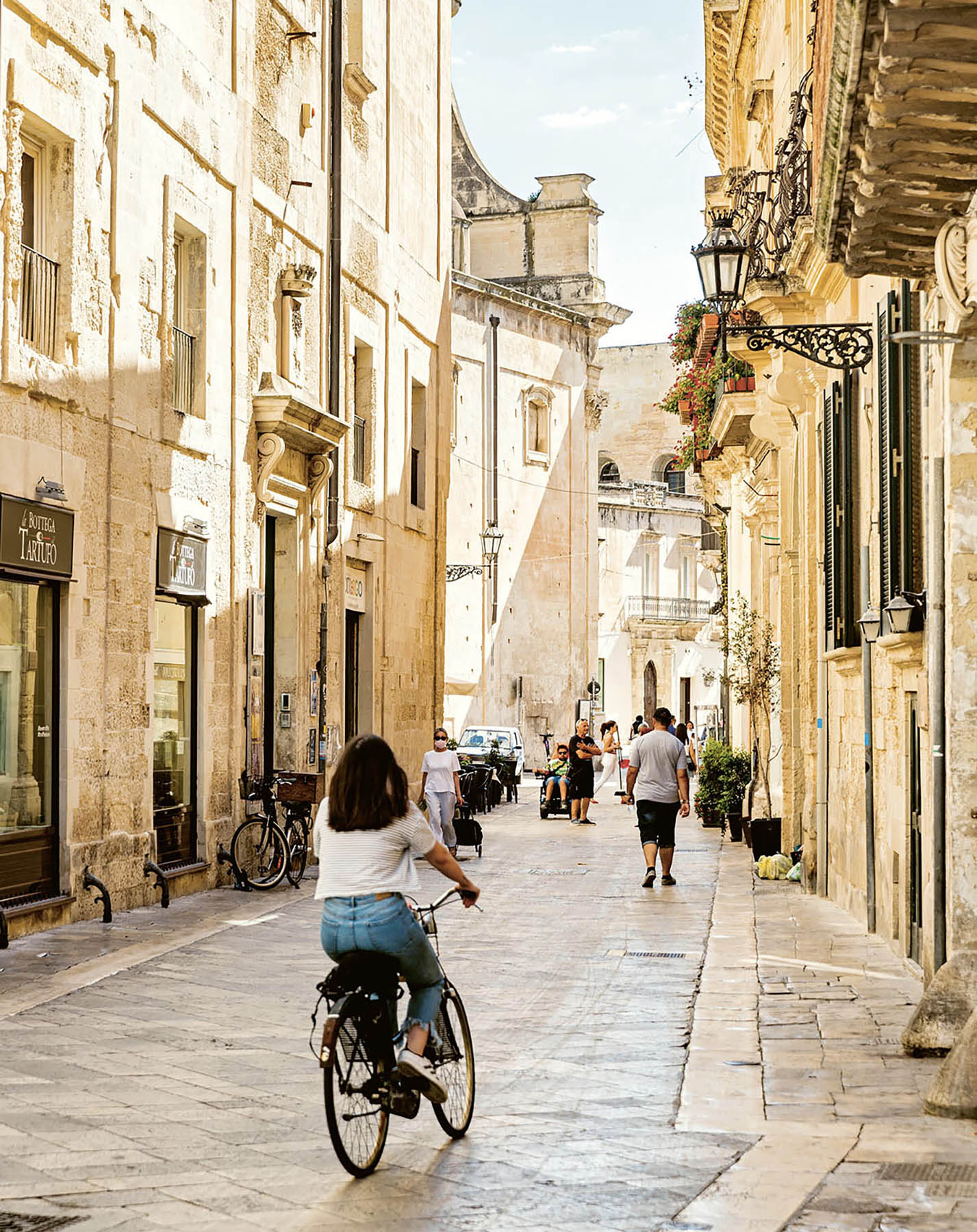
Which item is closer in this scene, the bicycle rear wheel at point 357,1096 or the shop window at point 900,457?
the bicycle rear wheel at point 357,1096

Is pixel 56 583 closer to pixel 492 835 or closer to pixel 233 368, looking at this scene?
pixel 233 368

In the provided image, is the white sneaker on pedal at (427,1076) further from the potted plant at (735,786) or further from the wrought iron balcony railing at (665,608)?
the wrought iron balcony railing at (665,608)

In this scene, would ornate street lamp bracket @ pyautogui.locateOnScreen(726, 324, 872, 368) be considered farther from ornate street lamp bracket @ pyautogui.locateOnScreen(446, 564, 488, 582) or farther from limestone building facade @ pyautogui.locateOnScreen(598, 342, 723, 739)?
limestone building facade @ pyautogui.locateOnScreen(598, 342, 723, 739)

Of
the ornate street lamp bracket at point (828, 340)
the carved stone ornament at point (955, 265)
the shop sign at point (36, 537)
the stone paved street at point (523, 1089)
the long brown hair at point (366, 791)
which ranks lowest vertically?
the stone paved street at point (523, 1089)

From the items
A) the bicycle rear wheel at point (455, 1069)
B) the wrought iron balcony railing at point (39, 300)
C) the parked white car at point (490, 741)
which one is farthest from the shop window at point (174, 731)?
the parked white car at point (490, 741)

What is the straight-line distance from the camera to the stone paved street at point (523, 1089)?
5.55m

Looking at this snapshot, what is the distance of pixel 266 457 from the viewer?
18.1 m

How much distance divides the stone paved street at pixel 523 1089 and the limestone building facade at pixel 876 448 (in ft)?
3.02

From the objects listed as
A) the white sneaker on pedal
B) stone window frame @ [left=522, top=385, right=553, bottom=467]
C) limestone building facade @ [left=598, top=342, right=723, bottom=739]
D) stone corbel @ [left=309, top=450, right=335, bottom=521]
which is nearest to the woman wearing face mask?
stone corbel @ [left=309, top=450, right=335, bottom=521]

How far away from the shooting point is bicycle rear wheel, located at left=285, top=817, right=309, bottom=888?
16.9 meters

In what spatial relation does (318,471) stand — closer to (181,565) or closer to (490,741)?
(181,565)

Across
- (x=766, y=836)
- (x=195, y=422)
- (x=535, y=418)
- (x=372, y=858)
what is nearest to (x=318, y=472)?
(x=195, y=422)

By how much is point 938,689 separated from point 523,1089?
2.96 meters

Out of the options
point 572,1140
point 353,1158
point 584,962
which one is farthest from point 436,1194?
point 584,962
